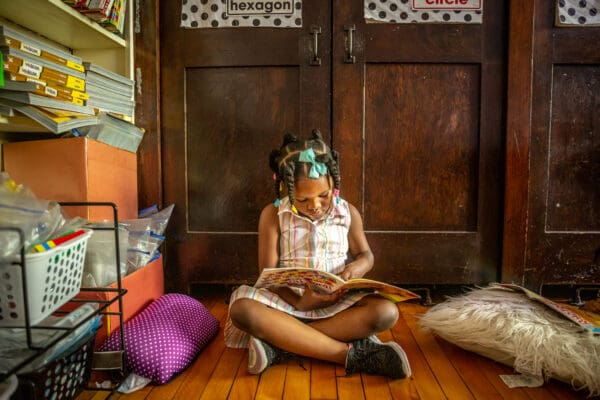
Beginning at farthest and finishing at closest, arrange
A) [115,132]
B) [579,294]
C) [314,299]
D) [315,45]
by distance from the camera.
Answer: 1. [579,294]
2. [315,45]
3. [115,132]
4. [314,299]

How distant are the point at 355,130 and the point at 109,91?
0.89 m

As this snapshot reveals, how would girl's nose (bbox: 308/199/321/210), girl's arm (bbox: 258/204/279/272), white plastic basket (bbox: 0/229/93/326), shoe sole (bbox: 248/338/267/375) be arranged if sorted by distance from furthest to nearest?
girl's arm (bbox: 258/204/279/272) → girl's nose (bbox: 308/199/321/210) → shoe sole (bbox: 248/338/267/375) → white plastic basket (bbox: 0/229/93/326)

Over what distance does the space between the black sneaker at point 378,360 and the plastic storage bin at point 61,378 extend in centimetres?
61

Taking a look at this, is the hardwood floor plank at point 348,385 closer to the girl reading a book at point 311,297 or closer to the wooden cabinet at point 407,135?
the girl reading a book at point 311,297

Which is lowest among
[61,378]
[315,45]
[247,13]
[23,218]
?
[61,378]

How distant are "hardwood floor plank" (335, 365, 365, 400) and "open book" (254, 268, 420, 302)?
0.69 feet

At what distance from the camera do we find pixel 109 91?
133cm

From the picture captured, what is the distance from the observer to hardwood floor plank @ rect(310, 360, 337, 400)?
2.99 feet

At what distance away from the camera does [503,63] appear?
1500mm

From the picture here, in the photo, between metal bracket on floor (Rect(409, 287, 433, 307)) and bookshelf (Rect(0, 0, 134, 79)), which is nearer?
bookshelf (Rect(0, 0, 134, 79))

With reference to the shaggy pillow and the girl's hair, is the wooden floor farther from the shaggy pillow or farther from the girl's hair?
the girl's hair

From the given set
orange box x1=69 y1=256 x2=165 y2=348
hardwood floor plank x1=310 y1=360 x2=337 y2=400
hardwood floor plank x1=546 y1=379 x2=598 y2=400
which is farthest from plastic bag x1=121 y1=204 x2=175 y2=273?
hardwood floor plank x1=546 y1=379 x2=598 y2=400

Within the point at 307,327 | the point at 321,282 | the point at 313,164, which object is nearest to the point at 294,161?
the point at 313,164

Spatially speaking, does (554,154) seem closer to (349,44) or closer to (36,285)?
(349,44)
